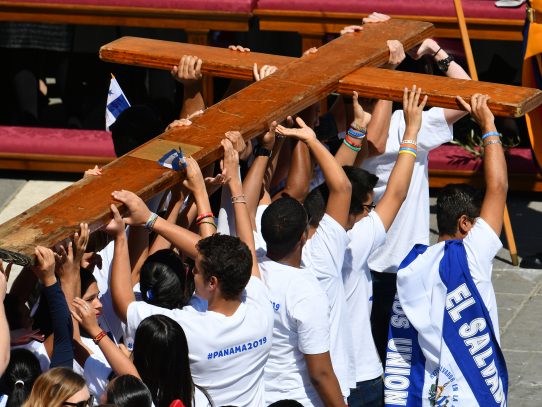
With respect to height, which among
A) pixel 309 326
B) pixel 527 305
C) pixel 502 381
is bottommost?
pixel 527 305

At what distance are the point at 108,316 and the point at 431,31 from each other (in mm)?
2424

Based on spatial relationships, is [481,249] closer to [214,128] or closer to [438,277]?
[438,277]

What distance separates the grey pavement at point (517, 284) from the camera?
695cm

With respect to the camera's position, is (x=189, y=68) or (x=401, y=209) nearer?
(x=189, y=68)

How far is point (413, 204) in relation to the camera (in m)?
6.32

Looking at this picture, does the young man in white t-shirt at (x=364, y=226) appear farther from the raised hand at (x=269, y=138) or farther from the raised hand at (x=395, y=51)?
the raised hand at (x=395, y=51)

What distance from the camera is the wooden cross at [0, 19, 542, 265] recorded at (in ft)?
15.0

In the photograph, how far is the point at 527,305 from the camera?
7863 millimetres

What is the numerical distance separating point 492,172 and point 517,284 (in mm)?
3101

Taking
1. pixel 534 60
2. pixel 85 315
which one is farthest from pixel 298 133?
pixel 534 60

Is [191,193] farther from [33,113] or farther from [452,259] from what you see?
[33,113]

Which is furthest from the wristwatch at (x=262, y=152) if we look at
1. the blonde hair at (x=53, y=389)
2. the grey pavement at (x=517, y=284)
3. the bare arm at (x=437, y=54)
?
the grey pavement at (x=517, y=284)

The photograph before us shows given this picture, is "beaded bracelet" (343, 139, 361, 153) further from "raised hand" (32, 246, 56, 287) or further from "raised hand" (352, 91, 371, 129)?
"raised hand" (32, 246, 56, 287)

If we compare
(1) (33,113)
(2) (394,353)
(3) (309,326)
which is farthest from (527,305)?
(1) (33,113)
